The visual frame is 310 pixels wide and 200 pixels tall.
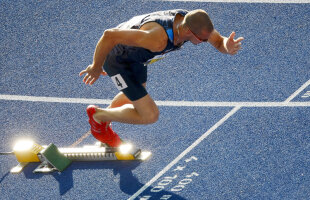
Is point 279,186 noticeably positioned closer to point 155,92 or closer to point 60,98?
point 155,92

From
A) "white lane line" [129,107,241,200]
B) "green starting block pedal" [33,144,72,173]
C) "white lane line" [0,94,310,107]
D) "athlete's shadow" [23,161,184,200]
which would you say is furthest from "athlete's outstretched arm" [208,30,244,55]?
"green starting block pedal" [33,144,72,173]

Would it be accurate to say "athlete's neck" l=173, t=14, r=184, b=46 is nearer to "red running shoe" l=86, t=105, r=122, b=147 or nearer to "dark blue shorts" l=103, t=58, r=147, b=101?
"dark blue shorts" l=103, t=58, r=147, b=101

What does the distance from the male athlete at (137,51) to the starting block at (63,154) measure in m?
0.14

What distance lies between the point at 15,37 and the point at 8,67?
0.89m

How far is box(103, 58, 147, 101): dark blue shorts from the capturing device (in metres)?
5.89

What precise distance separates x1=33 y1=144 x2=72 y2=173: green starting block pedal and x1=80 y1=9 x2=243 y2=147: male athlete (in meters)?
0.49

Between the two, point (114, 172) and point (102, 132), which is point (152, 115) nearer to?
point (102, 132)

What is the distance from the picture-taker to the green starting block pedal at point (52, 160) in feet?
20.5

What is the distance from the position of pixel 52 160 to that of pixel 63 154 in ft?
0.71

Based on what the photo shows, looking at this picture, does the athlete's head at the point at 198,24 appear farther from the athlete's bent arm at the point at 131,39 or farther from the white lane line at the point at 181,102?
the white lane line at the point at 181,102

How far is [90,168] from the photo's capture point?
6383mm

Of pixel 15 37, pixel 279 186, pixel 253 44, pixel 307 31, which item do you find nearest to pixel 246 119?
pixel 279 186

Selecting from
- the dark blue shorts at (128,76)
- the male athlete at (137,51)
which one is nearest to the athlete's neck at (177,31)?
the male athlete at (137,51)

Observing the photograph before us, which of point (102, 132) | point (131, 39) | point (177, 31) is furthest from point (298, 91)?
point (131, 39)
